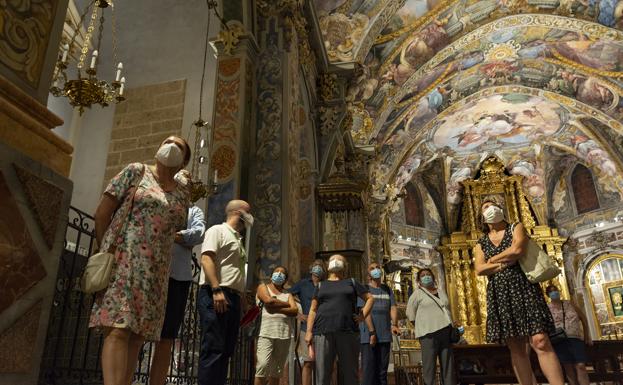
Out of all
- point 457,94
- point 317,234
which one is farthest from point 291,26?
point 457,94

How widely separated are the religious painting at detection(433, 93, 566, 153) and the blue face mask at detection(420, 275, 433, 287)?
43.6 feet

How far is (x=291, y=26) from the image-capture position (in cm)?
Answer: 628

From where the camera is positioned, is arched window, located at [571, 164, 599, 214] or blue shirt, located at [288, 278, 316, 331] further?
arched window, located at [571, 164, 599, 214]

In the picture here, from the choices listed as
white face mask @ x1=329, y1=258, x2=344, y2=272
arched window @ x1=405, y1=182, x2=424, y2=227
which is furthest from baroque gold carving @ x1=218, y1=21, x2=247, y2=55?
arched window @ x1=405, y1=182, x2=424, y2=227

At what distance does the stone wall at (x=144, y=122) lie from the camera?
7332 millimetres

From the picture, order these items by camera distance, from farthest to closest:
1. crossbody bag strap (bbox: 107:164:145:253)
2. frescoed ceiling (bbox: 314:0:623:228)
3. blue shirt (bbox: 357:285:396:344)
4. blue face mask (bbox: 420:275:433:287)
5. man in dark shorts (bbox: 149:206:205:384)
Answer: frescoed ceiling (bbox: 314:0:623:228)
blue face mask (bbox: 420:275:433:287)
blue shirt (bbox: 357:285:396:344)
man in dark shorts (bbox: 149:206:205:384)
crossbody bag strap (bbox: 107:164:145:253)

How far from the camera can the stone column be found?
5.65 feet

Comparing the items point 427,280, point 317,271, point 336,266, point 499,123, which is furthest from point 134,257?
point 499,123

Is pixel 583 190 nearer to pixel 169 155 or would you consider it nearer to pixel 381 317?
pixel 381 317

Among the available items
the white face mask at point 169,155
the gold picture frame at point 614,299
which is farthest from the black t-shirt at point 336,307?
the gold picture frame at point 614,299

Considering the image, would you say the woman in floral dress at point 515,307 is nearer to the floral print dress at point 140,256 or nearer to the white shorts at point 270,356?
the white shorts at point 270,356

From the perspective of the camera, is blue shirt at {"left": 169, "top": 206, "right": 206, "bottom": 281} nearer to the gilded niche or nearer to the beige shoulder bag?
the beige shoulder bag

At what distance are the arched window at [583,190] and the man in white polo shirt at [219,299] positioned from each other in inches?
793

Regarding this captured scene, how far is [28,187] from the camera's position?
1.85m
